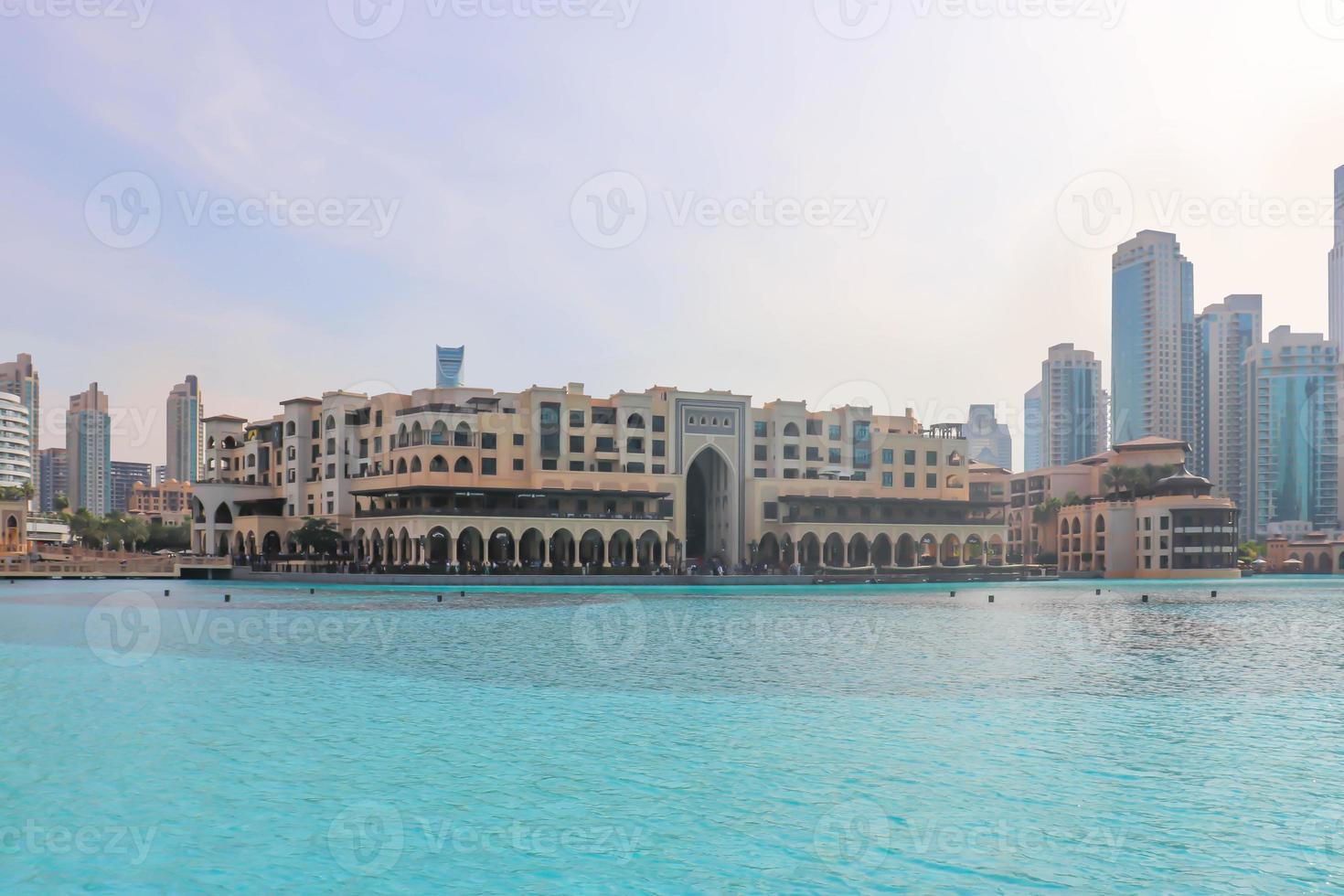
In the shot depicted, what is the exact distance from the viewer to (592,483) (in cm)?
8775

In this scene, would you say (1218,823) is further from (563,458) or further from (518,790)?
(563,458)

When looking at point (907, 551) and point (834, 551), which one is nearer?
point (834, 551)

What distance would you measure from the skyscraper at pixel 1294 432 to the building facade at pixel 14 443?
184323 millimetres

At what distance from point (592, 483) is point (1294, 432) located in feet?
456

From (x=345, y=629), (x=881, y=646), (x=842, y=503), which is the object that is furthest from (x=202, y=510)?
(x=881, y=646)

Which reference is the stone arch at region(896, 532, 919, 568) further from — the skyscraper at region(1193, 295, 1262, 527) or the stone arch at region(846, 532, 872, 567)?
the skyscraper at region(1193, 295, 1262, 527)

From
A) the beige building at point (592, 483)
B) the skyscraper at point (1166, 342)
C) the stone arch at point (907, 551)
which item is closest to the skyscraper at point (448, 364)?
the beige building at point (592, 483)

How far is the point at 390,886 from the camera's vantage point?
11.3 m

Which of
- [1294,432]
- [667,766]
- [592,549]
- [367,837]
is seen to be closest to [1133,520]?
[592,549]

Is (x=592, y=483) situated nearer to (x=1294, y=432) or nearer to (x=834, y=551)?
(x=834, y=551)

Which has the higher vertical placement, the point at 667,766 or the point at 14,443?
the point at 14,443

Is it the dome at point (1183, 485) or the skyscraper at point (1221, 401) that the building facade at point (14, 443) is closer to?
the dome at point (1183, 485)

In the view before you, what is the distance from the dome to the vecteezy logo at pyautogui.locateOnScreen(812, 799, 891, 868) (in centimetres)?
11178

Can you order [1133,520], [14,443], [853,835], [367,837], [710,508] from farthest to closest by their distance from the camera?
[14,443] → [1133,520] → [710,508] → [367,837] → [853,835]
